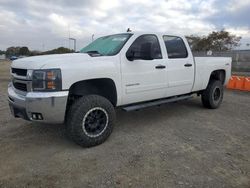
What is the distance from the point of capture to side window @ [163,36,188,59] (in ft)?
19.3

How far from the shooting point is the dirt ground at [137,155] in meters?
3.45

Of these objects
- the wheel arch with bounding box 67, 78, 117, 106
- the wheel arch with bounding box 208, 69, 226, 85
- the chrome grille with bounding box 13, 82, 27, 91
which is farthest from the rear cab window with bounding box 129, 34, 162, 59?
the wheel arch with bounding box 208, 69, 226, 85

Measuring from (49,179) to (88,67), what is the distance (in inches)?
70.5

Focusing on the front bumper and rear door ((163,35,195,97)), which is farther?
rear door ((163,35,195,97))

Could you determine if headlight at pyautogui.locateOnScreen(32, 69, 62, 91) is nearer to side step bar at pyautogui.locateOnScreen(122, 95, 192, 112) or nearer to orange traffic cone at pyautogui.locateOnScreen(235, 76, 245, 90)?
side step bar at pyautogui.locateOnScreen(122, 95, 192, 112)

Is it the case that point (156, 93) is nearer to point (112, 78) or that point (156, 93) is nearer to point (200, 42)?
point (112, 78)

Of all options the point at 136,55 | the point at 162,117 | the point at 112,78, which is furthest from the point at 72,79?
the point at 162,117

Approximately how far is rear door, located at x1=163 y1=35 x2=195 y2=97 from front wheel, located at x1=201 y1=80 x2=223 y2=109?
3.15 ft

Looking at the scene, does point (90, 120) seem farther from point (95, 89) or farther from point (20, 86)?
point (20, 86)

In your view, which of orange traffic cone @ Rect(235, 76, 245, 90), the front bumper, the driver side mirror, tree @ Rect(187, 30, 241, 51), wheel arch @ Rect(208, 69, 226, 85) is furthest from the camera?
tree @ Rect(187, 30, 241, 51)

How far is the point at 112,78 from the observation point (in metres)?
4.71

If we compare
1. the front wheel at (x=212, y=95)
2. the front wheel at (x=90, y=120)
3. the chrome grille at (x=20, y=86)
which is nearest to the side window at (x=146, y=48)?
the front wheel at (x=90, y=120)

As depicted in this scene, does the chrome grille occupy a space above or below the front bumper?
above

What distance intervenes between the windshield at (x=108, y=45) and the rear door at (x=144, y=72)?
0.63ft
